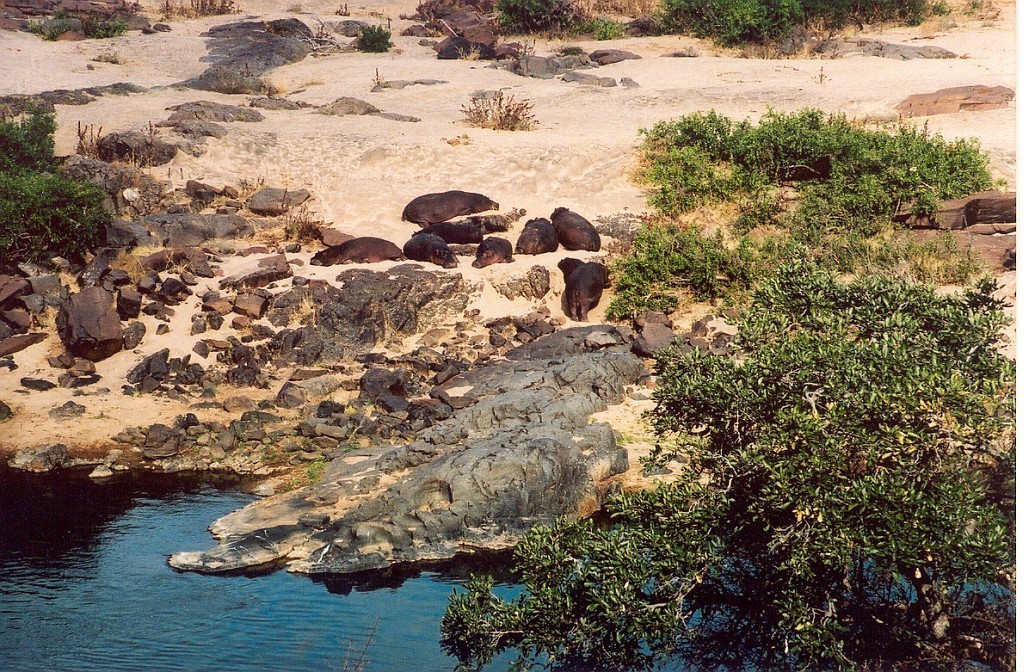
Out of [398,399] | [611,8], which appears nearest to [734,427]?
[398,399]

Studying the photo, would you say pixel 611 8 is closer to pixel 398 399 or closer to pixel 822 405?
pixel 398 399

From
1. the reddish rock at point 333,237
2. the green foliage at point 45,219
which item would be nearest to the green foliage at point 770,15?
the reddish rock at point 333,237

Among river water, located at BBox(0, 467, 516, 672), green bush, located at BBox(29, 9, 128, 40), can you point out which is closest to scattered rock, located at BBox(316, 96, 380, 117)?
green bush, located at BBox(29, 9, 128, 40)

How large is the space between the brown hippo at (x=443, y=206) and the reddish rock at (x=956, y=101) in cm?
715

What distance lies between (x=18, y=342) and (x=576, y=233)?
22.0ft

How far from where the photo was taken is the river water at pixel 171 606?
6.15 metres

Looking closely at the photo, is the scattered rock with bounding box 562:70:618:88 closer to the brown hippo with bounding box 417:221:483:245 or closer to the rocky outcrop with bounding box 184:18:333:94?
the rocky outcrop with bounding box 184:18:333:94

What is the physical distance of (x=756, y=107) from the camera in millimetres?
18234

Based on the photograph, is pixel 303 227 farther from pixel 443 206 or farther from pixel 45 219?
pixel 45 219

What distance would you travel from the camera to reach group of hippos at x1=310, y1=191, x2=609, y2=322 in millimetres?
12953

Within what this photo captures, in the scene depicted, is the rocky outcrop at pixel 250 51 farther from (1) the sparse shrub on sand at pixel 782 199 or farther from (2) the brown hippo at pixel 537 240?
(2) the brown hippo at pixel 537 240

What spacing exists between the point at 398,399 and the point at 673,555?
18.4 feet

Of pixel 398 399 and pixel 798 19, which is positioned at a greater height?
pixel 798 19

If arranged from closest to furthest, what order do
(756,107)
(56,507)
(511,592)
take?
1. (511,592)
2. (56,507)
3. (756,107)
